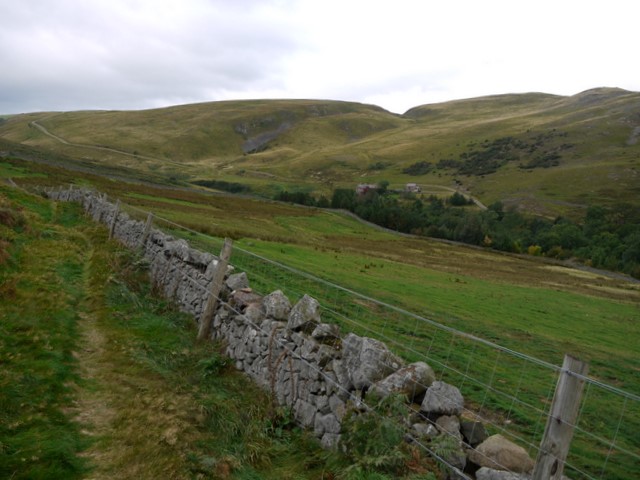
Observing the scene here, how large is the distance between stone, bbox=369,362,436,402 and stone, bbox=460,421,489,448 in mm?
786

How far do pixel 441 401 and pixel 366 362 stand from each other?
132cm

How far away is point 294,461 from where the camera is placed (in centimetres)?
706

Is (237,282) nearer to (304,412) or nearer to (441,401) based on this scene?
(304,412)

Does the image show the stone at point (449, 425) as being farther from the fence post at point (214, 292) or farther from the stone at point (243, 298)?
the fence post at point (214, 292)

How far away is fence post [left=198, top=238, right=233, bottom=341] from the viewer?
11156 mm

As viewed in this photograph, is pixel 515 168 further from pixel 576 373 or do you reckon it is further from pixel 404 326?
pixel 576 373

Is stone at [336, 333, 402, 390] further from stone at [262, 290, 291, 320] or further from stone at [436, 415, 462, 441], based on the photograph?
stone at [262, 290, 291, 320]

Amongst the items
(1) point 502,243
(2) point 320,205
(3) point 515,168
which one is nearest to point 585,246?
(1) point 502,243

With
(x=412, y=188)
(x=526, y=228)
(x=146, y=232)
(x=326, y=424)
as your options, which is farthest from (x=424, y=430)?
(x=412, y=188)

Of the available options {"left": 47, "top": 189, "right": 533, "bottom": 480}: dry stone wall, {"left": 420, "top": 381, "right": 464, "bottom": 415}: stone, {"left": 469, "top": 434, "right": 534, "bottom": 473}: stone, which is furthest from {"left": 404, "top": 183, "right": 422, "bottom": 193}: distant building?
{"left": 469, "top": 434, "right": 534, "bottom": 473}: stone

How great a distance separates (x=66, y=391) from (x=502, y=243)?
98.8m

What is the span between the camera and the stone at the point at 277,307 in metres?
9.61

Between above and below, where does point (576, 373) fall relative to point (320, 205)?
above

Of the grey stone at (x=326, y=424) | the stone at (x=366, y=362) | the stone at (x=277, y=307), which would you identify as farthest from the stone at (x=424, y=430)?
the stone at (x=277, y=307)
